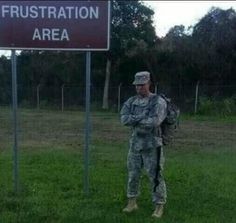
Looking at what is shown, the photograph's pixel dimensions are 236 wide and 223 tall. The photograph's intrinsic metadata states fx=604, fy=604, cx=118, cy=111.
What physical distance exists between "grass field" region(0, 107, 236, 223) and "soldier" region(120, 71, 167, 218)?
44cm

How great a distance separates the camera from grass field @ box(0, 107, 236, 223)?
7596 mm

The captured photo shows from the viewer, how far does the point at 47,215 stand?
24.7 feet

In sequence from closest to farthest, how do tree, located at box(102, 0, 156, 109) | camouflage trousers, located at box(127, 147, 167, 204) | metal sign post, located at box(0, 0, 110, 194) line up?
camouflage trousers, located at box(127, 147, 167, 204), metal sign post, located at box(0, 0, 110, 194), tree, located at box(102, 0, 156, 109)

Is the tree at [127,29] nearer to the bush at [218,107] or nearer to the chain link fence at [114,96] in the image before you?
the chain link fence at [114,96]

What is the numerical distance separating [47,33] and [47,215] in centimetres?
249

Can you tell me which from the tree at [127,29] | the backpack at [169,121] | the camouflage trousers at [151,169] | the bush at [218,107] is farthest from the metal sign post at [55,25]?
the tree at [127,29]

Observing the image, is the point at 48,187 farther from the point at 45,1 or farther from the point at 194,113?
the point at 194,113

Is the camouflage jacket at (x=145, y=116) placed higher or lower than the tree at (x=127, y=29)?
lower

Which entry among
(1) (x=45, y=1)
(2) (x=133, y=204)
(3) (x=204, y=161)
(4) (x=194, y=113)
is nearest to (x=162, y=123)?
(2) (x=133, y=204)

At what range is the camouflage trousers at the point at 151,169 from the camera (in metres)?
7.40

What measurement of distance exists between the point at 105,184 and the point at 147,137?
235 cm

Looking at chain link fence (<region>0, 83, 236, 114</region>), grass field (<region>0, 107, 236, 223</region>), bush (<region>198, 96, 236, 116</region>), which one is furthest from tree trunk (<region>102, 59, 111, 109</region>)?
grass field (<region>0, 107, 236, 223</region>)

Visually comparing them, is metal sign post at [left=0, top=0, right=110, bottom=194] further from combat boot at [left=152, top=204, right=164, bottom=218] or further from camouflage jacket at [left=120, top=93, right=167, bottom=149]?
combat boot at [left=152, top=204, right=164, bottom=218]

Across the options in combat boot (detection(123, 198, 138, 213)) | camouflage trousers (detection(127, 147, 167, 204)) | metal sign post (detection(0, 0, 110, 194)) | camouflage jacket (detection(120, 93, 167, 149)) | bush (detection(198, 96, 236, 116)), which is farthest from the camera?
bush (detection(198, 96, 236, 116))
